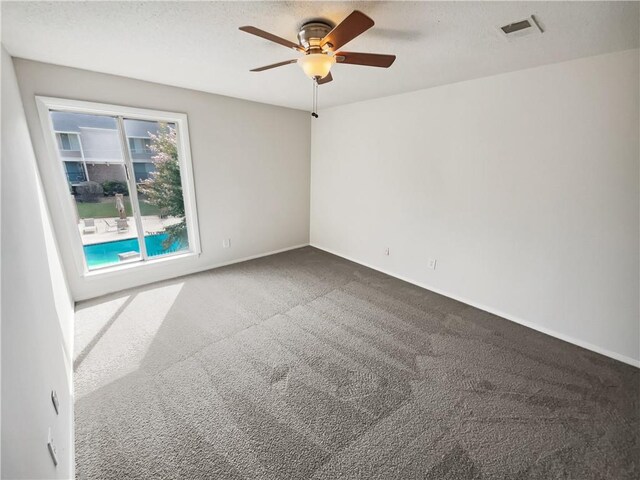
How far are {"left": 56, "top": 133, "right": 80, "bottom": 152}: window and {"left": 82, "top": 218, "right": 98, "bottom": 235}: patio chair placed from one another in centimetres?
73

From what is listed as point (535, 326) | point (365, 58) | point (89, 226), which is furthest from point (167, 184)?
point (535, 326)

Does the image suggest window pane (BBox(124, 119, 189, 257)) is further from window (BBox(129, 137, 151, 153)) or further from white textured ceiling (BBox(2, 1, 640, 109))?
white textured ceiling (BBox(2, 1, 640, 109))

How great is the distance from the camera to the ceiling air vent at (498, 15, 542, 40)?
5.22ft

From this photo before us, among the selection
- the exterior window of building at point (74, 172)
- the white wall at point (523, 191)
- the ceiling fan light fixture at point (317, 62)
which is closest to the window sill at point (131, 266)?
the exterior window of building at point (74, 172)

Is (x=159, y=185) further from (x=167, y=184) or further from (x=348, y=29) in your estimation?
(x=348, y=29)

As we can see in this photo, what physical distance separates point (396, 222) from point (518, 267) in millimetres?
1438

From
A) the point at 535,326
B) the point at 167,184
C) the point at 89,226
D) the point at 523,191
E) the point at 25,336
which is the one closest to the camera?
the point at 25,336

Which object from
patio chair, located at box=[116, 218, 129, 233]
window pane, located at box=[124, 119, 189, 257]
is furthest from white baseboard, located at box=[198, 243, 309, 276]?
patio chair, located at box=[116, 218, 129, 233]

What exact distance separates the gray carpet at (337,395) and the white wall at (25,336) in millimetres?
362

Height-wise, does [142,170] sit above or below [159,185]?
above

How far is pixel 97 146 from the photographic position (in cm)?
297

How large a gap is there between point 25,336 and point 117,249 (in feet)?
9.39

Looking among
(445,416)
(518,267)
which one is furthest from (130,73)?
(518,267)

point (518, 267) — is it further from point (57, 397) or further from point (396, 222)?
point (57, 397)
